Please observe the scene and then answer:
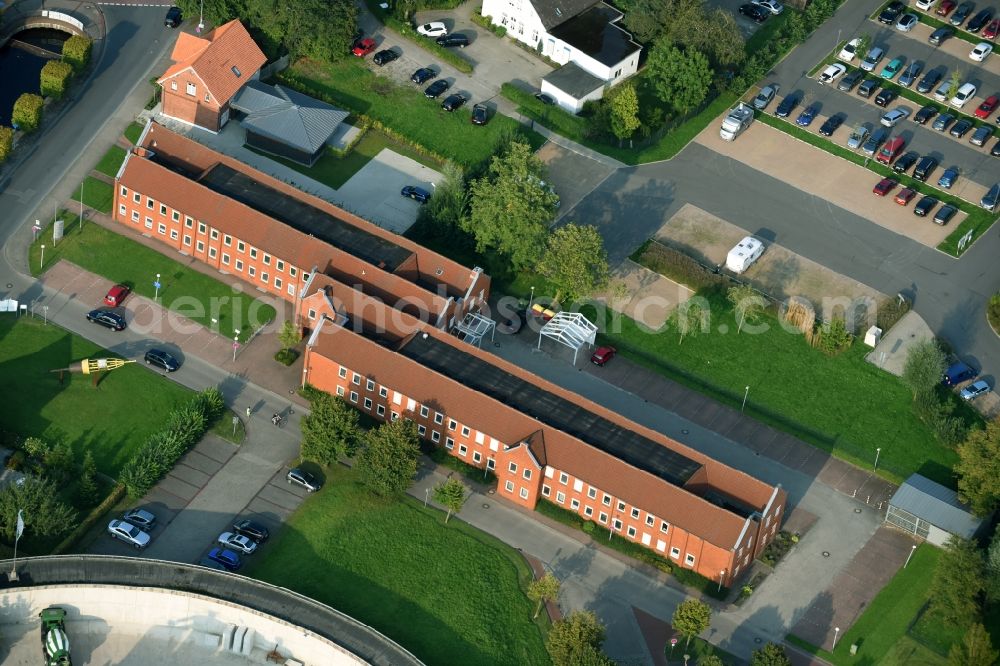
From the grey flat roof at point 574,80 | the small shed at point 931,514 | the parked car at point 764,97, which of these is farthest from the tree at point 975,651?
the grey flat roof at point 574,80

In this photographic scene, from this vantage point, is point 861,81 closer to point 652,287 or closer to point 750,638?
point 652,287

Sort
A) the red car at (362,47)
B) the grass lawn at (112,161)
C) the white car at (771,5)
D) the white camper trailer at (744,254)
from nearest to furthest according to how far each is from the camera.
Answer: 1. the white camper trailer at (744,254)
2. the grass lawn at (112,161)
3. the red car at (362,47)
4. the white car at (771,5)

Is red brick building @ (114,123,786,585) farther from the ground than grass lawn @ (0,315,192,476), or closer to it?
farther from the ground

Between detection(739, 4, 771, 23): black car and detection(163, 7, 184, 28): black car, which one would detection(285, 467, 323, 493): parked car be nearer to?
detection(163, 7, 184, 28): black car

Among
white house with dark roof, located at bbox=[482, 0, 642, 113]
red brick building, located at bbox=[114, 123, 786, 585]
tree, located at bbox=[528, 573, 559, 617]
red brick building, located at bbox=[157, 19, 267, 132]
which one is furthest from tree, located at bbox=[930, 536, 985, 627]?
red brick building, located at bbox=[157, 19, 267, 132]

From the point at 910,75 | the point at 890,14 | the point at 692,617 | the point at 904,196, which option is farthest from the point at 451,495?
the point at 890,14

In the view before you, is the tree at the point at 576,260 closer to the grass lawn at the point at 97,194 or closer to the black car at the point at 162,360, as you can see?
the black car at the point at 162,360

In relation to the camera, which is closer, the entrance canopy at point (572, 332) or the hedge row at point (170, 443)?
the hedge row at point (170, 443)
